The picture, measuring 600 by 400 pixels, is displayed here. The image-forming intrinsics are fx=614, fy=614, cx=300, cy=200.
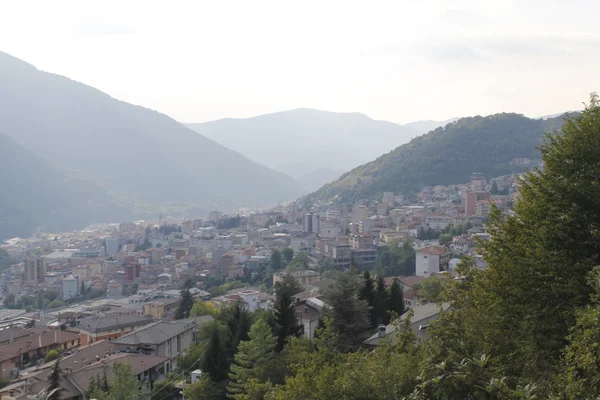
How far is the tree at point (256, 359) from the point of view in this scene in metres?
13.8

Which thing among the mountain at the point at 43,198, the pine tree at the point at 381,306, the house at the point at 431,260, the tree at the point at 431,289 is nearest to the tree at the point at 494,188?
the house at the point at 431,260

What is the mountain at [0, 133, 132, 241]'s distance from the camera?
→ 131 metres

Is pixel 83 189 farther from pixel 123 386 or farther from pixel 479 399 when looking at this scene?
pixel 479 399

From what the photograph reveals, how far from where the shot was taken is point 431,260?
4003 centimetres

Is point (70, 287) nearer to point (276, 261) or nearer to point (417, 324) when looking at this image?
point (276, 261)

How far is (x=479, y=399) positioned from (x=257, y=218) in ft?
308

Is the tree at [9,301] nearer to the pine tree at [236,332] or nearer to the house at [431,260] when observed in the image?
the house at [431,260]

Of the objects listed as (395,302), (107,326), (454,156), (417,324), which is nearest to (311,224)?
(454,156)

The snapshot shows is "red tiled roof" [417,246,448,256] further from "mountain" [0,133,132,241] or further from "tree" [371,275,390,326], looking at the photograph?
"mountain" [0,133,132,241]

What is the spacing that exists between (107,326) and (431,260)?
805 inches

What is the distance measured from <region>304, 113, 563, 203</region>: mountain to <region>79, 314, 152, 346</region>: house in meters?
58.5

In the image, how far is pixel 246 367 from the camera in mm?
14789

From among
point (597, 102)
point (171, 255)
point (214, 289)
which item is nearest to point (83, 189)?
point (171, 255)

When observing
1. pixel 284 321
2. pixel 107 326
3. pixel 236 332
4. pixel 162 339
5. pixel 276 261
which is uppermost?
pixel 284 321
